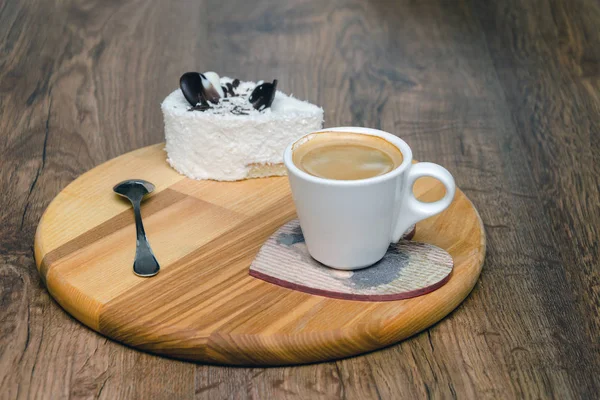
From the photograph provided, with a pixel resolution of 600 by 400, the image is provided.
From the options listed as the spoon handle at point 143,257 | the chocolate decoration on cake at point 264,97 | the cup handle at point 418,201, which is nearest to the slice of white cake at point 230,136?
the chocolate decoration on cake at point 264,97

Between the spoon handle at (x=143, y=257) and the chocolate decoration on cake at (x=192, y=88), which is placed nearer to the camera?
the spoon handle at (x=143, y=257)

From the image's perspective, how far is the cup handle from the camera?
1062 mm

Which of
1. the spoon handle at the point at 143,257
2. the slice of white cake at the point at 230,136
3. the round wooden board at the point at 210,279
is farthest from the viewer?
the slice of white cake at the point at 230,136

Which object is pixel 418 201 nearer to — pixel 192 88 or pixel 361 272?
pixel 361 272

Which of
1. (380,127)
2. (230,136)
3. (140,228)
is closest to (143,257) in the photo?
(140,228)

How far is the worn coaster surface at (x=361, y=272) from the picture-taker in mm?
1047

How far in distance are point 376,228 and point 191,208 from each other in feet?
1.16

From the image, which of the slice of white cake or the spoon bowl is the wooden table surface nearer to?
the spoon bowl

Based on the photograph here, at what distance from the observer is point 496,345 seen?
103cm

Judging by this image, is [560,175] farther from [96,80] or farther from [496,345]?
[96,80]

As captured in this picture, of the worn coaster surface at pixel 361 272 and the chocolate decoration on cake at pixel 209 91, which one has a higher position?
the chocolate decoration on cake at pixel 209 91

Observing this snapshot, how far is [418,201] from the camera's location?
110 centimetres

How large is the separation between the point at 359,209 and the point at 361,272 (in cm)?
11

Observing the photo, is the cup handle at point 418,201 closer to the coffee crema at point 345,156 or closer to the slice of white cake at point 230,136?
the coffee crema at point 345,156
